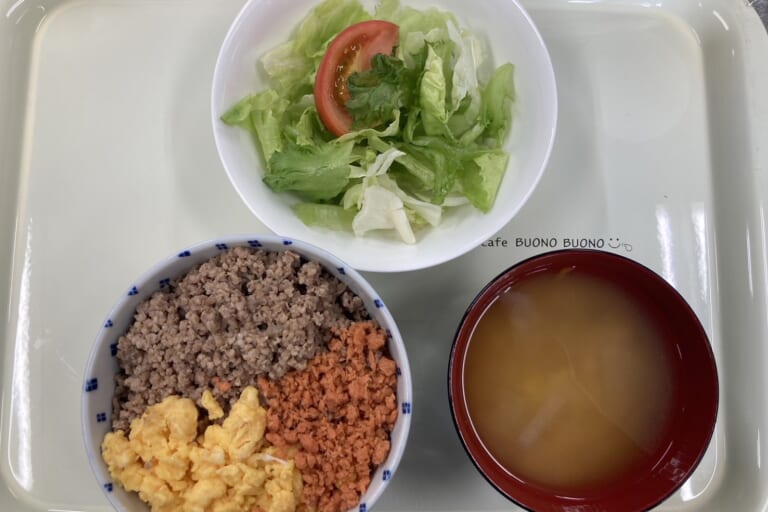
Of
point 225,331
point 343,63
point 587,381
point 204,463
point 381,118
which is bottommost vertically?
point 587,381

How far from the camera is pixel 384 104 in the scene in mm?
1360

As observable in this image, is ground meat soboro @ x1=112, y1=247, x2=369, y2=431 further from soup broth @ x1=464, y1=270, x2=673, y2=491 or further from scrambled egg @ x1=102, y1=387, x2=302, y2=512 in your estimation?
soup broth @ x1=464, y1=270, x2=673, y2=491

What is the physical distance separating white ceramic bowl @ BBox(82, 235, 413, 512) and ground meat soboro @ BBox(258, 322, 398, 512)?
25mm

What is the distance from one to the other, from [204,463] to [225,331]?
225mm

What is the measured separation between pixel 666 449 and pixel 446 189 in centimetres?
67

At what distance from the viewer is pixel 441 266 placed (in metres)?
1.47

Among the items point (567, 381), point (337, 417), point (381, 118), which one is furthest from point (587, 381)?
point (381, 118)

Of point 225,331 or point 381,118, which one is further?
point 381,118

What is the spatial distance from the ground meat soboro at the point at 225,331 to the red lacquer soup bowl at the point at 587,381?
0.32 metres

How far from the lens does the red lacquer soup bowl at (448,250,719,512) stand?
1253 millimetres

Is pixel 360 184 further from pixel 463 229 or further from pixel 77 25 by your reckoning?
pixel 77 25

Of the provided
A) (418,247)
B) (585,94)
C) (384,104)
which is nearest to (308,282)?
(418,247)

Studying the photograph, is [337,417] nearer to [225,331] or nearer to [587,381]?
[225,331]

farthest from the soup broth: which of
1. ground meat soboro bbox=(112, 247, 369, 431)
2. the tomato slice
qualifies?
the tomato slice
